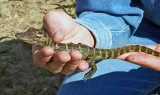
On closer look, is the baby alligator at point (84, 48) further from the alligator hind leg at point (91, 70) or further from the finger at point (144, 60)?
the finger at point (144, 60)

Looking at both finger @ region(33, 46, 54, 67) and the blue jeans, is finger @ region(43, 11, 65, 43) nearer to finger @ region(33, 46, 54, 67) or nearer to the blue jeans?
finger @ region(33, 46, 54, 67)

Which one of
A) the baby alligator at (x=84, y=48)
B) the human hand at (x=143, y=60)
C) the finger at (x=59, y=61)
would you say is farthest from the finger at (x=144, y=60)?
the finger at (x=59, y=61)

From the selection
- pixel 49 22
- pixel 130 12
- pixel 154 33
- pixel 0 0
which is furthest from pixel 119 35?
pixel 0 0

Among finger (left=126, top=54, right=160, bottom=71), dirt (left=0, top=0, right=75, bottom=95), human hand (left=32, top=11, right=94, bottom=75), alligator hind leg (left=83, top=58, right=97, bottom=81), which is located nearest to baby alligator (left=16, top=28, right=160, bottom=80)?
alligator hind leg (left=83, top=58, right=97, bottom=81)

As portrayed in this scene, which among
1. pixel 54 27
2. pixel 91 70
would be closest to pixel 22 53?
pixel 91 70

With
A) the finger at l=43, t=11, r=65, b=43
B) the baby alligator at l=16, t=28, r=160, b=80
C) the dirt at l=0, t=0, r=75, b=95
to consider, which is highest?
the finger at l=43, t=11, r=65, b=43

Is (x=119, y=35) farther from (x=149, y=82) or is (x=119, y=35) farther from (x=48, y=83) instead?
(x=48, y=83)
